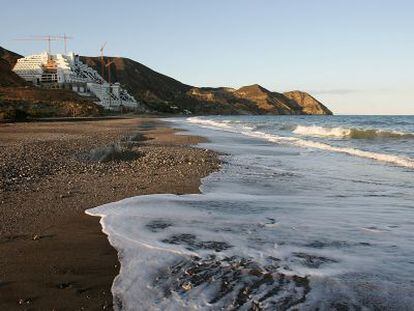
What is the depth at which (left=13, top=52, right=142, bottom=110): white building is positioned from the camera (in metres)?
89.6

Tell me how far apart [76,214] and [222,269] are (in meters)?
2.77

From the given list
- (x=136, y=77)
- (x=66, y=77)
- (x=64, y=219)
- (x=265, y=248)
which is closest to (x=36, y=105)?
(x=66, y=77)

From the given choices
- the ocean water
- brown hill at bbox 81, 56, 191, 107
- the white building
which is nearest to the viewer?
the ocean water

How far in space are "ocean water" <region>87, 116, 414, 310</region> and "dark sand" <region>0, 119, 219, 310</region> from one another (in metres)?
0.24

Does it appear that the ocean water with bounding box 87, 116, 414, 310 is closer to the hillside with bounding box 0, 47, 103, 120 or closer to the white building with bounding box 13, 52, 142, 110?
the hillside with bounding box 0, 47, 103, 120

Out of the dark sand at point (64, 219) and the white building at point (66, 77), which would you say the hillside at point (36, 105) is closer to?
the white building at point (66, 77)

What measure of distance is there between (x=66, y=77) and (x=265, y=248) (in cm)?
9298

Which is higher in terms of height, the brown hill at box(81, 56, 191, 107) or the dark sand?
the brown hill at box(81, 56, 191, 107)

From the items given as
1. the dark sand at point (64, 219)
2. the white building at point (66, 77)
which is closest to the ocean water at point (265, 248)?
the dark sand at point (64, 219)

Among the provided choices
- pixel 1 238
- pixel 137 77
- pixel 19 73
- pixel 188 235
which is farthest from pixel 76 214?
pixel 137 77

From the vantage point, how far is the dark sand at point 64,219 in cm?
339

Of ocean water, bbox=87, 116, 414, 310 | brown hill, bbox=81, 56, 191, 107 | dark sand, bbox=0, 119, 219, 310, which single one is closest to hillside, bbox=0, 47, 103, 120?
dark sand, bbox=0, 119, 219, 310

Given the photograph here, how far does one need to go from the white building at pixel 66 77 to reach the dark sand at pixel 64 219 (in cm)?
7833

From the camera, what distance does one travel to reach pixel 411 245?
470cm
